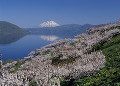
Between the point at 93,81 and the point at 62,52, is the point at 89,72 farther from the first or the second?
the point at 62,52

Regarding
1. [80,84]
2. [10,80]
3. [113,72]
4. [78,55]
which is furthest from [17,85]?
[78,55]

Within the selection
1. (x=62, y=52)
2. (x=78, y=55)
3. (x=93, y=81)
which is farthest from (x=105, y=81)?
(x=62, y=52)

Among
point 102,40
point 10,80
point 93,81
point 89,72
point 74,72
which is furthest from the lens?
point 102,40

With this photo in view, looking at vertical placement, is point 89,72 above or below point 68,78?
above

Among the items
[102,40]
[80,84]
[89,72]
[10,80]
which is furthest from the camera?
[102,40]

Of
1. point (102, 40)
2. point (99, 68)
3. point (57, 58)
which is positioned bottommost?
point (57, 58)

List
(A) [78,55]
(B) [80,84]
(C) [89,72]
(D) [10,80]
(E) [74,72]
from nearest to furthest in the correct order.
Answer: (D) [10,80] < (B) [80,84] < (C) [89,72] < (E) [74,72] < (A) [78,55]

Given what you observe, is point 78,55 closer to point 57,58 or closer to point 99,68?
point 57,58

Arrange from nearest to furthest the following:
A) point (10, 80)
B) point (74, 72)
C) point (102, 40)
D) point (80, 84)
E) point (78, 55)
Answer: point (10, 80)
point (80, 84)
point (74, 72)
point (78, 55)
point (102, 40)

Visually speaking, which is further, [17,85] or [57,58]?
[57,58]
